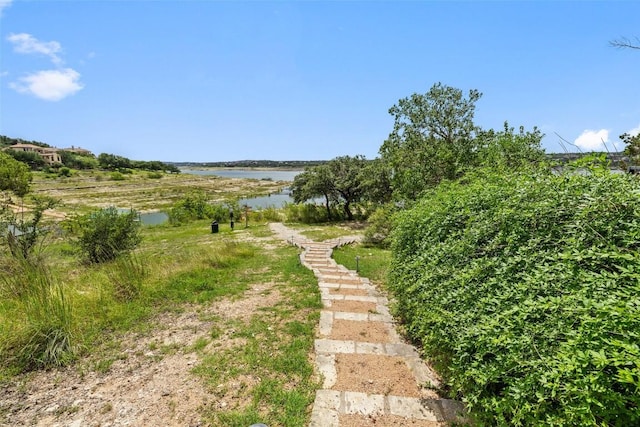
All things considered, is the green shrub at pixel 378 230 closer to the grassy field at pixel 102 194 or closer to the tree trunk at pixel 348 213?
the tree trunk at pixel 348 213

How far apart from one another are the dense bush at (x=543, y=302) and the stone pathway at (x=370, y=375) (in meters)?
0.34

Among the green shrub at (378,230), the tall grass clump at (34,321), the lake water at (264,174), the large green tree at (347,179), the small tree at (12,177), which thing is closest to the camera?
the tall grass clump at (34,321)

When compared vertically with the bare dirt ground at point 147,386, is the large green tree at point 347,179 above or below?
above

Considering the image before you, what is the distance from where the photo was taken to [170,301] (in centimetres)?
485

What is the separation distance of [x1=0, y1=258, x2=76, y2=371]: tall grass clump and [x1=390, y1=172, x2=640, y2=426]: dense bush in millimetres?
3920

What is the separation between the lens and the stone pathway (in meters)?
2.34

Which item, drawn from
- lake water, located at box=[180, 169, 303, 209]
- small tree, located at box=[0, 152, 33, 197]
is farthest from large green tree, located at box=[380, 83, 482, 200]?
small tree, located at box=[0, 152, 33, 197]

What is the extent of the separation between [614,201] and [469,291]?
1.02 meters

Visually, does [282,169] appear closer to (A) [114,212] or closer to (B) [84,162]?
(B) [84,162]

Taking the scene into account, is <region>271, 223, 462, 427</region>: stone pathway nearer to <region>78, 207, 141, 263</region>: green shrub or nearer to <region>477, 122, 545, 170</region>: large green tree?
<region>477, 122, 545, 170</region>: large green tree

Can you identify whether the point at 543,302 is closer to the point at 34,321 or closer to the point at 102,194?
the point at 34,321

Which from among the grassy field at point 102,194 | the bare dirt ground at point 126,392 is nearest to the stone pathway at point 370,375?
the bare dirt ground at point 126,392

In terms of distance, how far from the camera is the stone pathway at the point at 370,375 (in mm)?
2342

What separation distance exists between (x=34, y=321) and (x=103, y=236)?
5.68 m
